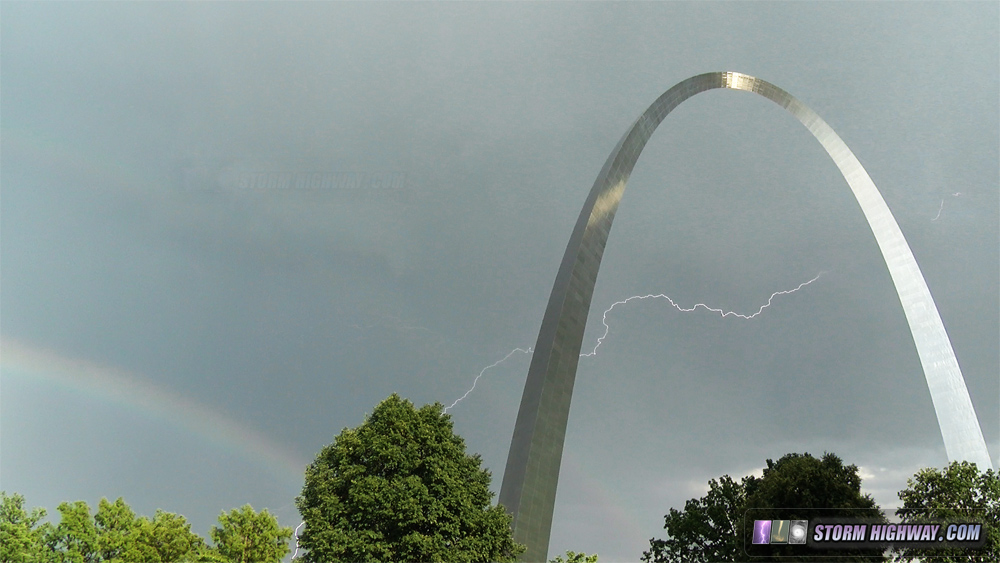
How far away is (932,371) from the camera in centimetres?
4125

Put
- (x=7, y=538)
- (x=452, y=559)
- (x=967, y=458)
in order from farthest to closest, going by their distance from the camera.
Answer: (x=967, y=458) < (x=7, y=538) < (x=452, y=559)

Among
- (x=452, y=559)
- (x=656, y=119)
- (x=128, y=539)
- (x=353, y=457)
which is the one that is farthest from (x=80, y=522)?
(x=656, y=119)

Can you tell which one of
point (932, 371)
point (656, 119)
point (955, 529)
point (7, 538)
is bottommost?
point (7, 538)

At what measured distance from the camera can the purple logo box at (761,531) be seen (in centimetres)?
3818

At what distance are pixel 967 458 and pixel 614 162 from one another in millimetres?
27350

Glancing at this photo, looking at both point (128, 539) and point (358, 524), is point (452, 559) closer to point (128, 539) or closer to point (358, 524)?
point (358, 524)

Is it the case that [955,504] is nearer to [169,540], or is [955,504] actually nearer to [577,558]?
[577,558]

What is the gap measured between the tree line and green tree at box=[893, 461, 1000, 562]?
44mm

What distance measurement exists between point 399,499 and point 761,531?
29.7 metres

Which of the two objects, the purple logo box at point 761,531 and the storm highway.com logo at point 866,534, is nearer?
the storm highway.com logo at point 866,534

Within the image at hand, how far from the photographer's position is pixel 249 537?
2842 cm

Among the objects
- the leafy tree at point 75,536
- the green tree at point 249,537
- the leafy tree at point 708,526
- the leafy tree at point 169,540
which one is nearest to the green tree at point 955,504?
the leafy tree at point 708,526

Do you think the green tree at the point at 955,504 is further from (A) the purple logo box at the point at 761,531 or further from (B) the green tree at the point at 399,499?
(B) the green tree at the point at 399,499

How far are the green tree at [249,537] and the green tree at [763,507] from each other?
25.8 meters
